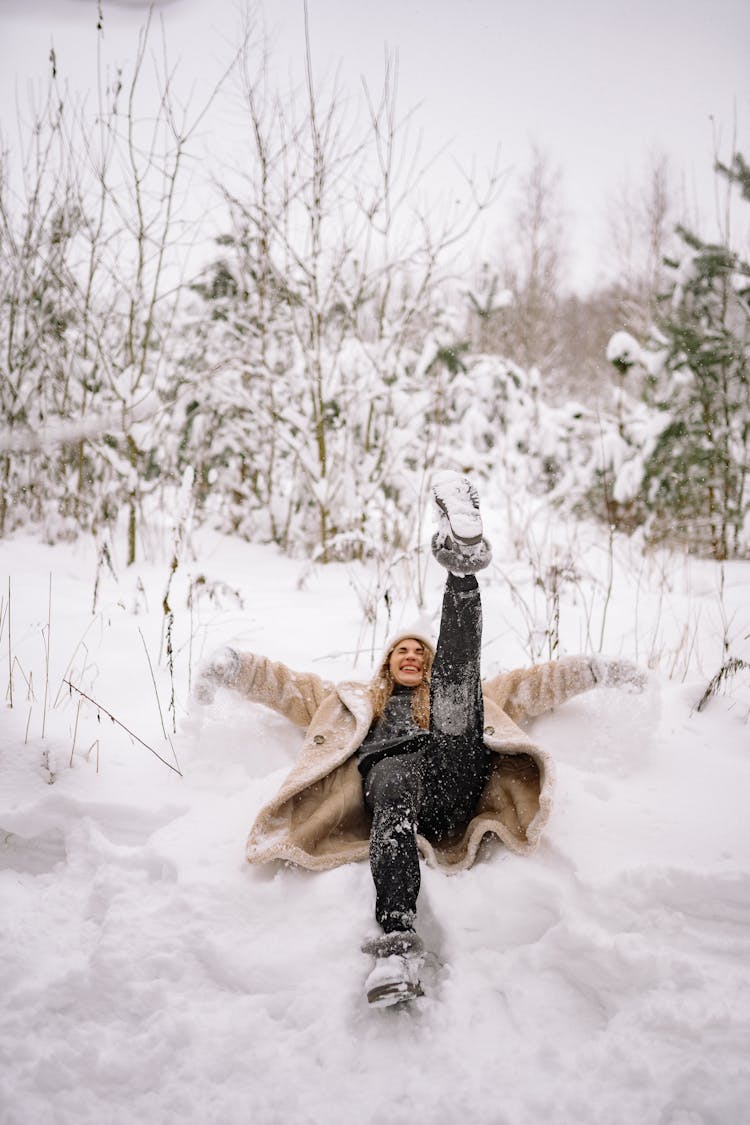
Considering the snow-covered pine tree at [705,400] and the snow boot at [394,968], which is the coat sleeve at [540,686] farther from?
the snow-covered pine tree at [705,400]

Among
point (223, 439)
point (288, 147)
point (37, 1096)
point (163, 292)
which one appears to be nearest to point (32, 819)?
point (37, 1096)

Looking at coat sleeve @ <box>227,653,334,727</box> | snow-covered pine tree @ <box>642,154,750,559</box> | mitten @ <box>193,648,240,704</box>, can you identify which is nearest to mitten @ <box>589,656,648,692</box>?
coat sleeve @ <box>227,653,334,727</box>

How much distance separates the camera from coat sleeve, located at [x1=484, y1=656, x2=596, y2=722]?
2.11m

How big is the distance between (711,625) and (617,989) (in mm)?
2315

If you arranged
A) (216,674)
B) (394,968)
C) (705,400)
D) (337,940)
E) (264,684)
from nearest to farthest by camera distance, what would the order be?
(394,968), (337,940), (216,674), (264,684), (705,400)

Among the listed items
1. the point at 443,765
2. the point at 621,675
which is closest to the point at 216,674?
the point at 443,765

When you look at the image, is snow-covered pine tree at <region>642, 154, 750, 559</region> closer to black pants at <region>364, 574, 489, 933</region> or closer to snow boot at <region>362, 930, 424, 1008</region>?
black pants at <region>364, 574, 489, 933</region>

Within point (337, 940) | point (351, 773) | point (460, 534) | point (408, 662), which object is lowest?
point (337, 940)

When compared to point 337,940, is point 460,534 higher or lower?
higher

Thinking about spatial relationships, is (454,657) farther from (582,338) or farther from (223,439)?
(582,338)

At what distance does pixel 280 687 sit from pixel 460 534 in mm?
974

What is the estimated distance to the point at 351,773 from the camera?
1978 mm

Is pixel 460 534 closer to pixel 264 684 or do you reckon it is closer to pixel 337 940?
pixel 264 684

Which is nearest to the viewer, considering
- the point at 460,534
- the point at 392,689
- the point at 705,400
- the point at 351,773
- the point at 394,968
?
the point at 394,968
